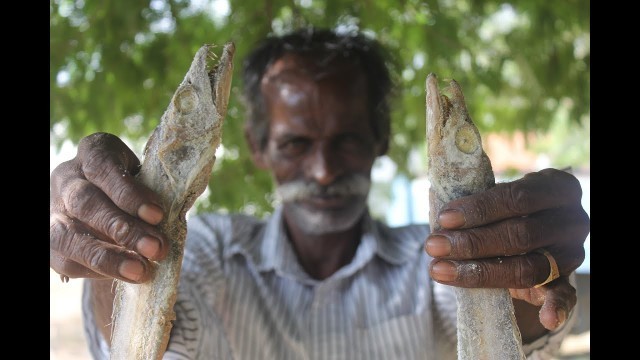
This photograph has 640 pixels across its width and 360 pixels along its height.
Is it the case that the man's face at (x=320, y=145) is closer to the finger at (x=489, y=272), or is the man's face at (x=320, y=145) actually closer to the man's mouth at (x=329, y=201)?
the man's mouth at (x=329, y=201)

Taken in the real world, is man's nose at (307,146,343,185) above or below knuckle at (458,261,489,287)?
above

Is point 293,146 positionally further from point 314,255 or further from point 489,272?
point 489,272

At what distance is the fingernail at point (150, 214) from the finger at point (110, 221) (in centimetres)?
1

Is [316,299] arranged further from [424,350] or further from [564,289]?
[564,289]

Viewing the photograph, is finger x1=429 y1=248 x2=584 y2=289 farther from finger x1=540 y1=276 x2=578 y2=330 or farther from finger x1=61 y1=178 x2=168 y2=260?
finger x1=61 y1=178 x2=168 y2=260

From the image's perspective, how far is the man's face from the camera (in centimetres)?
237

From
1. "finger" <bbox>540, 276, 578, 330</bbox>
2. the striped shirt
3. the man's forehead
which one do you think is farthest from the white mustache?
"finger" <bbox>540, 276, 578, 330</bbox>

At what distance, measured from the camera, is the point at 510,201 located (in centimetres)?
120

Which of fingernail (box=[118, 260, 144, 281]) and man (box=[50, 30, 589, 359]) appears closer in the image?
fingernail (box=[118, 260, 144, 281])

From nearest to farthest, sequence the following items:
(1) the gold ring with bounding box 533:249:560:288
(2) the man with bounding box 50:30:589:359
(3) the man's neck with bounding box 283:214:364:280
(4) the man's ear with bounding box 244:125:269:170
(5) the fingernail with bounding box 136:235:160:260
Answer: (5) the fingernail with bounding box 136:235:160:260 < (1) the gold ring with bounding box 533:249:560:288 < (2) the man with bounding box 50:30:589:359 < (3) the man's neck with bounding box 283:214:364:280 < (4) the man's ear with bounding box 244:125:269:170

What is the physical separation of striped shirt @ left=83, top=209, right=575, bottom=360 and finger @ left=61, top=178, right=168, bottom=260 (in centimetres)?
104

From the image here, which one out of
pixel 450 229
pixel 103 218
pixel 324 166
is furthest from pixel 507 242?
pixel 324 166

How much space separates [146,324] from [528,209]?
0.79 meters
